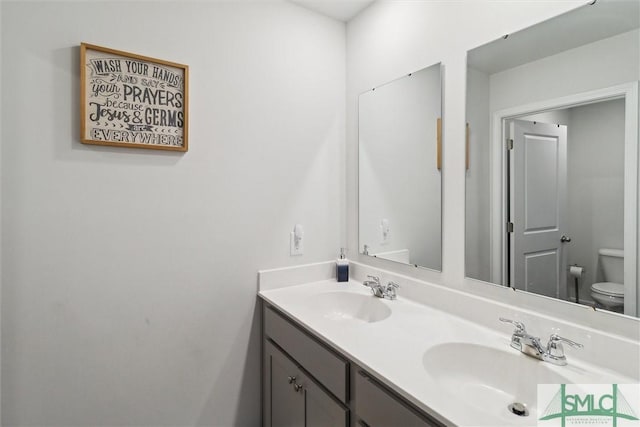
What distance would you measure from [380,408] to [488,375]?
40cm

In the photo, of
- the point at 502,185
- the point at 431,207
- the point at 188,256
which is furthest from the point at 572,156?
the point at 188,256

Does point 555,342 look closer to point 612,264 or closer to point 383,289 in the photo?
point 612,264

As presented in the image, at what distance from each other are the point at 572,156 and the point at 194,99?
Answer: 5.02ft

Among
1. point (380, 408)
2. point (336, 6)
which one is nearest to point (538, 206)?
point (380, 408)

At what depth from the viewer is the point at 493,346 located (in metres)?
1.12

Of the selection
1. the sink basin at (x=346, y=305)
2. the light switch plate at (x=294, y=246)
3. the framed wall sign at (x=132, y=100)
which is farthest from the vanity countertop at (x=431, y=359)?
the framed wall sign at (x=132, y=100)

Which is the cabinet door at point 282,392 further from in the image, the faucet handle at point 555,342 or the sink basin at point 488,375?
the faucet handle at point 555,342

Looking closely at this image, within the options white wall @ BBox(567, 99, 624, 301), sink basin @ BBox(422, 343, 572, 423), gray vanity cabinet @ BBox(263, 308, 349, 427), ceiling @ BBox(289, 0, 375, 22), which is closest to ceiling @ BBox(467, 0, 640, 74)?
white wall @ BBox(567, 99, 624, 301)

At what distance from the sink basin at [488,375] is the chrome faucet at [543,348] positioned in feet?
0.08

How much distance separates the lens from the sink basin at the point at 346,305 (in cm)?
165

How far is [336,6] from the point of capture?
1844 mm

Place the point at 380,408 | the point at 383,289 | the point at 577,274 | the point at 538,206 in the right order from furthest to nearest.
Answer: the point at 383,289 < the point at 538,206 < the point at 577,274 < the point at 380,408

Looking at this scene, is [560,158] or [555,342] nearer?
[555,342]

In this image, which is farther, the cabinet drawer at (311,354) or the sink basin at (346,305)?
the sink basin at (346,305)
